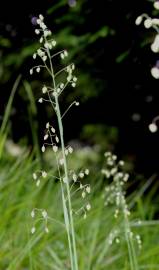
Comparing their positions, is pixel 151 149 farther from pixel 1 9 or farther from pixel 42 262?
pixel 42 262

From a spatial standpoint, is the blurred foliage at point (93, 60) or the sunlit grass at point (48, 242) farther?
the blurred foliage at point (93, 60)

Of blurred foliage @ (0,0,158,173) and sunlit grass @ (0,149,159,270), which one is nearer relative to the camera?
sunlit grass @ (0,149,159,270)

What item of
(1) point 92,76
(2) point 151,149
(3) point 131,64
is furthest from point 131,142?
(3) point 131,64

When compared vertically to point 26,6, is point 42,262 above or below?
below

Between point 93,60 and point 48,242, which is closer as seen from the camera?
point 48,242

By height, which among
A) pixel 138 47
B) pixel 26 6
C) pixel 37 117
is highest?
pixel 26 6

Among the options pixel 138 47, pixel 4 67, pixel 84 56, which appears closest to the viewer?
pixel 138 47

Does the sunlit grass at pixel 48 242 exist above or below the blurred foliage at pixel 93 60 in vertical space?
below

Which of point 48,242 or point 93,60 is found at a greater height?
point 93,60

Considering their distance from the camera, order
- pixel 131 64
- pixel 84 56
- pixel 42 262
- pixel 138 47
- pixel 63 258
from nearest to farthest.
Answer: pixel 42 262 → pixel 63 258 → pixel 138 47 → pixel 131 64 → pixel 84 56

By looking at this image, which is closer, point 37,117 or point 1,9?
point 1,9

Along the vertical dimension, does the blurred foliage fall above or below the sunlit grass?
above
